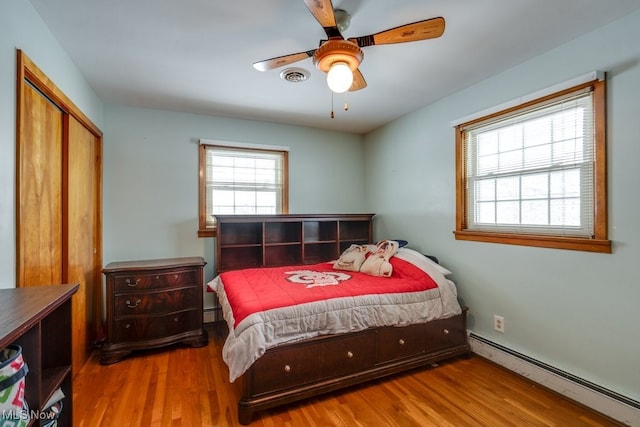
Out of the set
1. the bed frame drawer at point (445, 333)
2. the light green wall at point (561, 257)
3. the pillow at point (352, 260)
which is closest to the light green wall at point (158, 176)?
the pillow at point (352, 260)

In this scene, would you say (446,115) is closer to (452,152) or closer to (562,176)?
(452,152)

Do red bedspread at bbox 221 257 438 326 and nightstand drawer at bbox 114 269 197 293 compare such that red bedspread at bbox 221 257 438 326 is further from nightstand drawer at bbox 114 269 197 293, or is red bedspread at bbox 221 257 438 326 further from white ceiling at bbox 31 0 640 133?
white ceiling at bbox 31 0 640 133

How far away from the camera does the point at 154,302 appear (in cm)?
271

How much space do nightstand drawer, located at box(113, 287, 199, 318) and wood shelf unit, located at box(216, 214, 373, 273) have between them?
46 cm

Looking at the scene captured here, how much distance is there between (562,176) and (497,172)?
500mm

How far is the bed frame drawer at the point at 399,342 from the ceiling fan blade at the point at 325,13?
2014 mm

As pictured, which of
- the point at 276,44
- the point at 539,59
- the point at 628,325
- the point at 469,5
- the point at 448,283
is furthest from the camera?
the point at 448,283

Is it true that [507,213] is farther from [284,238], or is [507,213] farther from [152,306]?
[152,306]

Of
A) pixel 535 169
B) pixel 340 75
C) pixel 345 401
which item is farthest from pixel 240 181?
pixel 535 169

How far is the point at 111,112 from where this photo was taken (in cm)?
308

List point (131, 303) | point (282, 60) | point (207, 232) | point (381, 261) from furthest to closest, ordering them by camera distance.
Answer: point (207, 232), point (381, 261), point (131, 303), point (282, 60)

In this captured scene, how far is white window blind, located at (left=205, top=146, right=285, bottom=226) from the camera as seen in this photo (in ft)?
11.4

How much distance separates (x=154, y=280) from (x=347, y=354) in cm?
186

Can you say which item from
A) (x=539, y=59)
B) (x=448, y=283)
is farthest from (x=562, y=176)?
(x=448, y=283)
